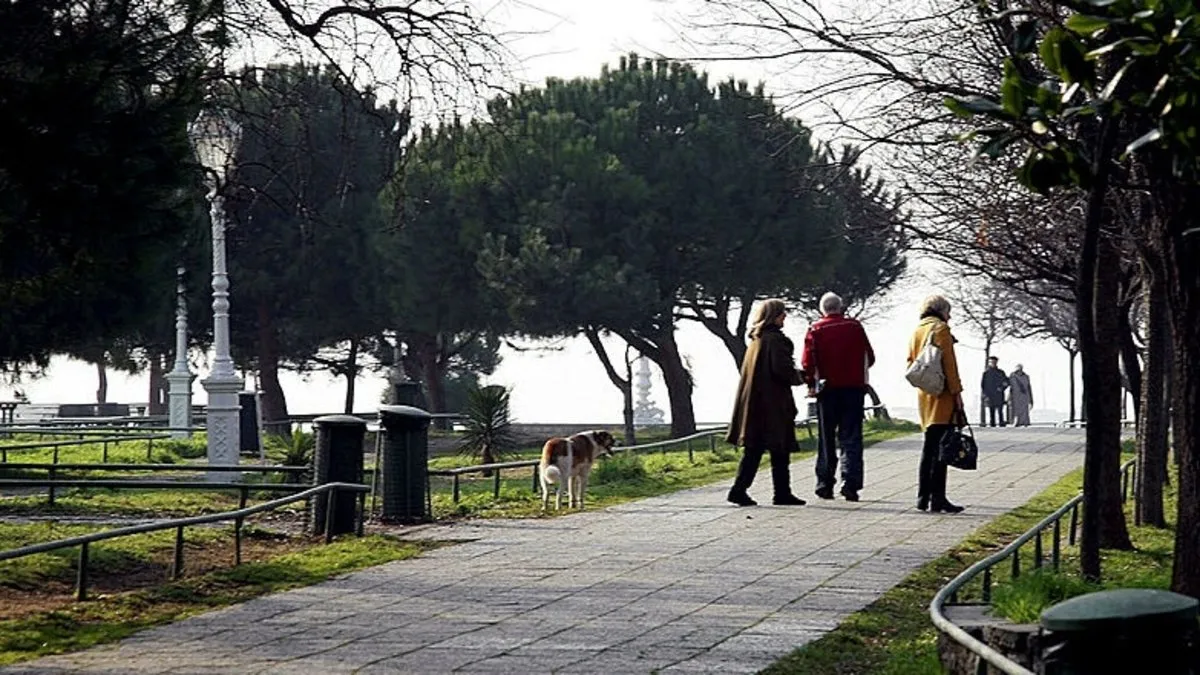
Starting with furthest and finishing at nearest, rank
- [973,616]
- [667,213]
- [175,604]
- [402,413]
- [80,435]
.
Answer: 1. [667,213]
2. [80,435]
3. [402,413]
4. [175,604]
5. [973,616]

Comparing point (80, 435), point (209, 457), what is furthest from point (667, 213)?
point (209, 457)

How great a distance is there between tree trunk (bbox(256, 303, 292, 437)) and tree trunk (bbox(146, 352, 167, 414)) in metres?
3.33

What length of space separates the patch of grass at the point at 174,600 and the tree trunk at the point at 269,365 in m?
40.2

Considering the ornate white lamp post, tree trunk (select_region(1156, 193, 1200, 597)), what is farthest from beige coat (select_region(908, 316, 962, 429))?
the ornate white lamp post

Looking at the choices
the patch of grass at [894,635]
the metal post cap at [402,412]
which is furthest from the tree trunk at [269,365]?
the patch of grass at [894,635]

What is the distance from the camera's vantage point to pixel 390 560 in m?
12.7

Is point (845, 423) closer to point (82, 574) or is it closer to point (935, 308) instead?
point (935, 308)

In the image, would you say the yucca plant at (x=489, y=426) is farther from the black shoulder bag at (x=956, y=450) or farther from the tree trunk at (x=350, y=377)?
the tree trunk at (x=350, y=377)

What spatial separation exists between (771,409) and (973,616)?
8.62 meters

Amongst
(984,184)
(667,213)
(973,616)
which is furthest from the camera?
(667,213)

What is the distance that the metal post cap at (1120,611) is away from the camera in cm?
578

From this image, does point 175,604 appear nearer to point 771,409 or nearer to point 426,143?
point 426,143

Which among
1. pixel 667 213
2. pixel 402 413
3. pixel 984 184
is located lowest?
pixel 402 413

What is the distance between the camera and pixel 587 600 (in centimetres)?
1052
